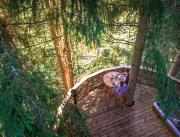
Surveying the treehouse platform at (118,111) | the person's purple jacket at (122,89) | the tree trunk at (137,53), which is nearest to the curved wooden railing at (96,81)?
the treehouse platform at (118,111)

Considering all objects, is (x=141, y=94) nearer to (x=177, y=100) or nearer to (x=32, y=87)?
(x=177, y=100)

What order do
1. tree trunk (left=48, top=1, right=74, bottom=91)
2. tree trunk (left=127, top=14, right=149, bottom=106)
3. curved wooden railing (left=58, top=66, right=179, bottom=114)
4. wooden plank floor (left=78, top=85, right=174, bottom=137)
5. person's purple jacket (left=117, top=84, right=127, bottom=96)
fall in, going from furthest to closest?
curved wooden railing (left=58, top=66, right=179, bottom=114)
tree trunk (left=48, top=1, right=74, bottom=91)
person's purple jacket (left=117, top=84, right=127, bottom=96)
wooden plank floor (left=78, top=85, right=174, bottom=137)
tree trunk (left=127, top=14, right=149, bottom=106)

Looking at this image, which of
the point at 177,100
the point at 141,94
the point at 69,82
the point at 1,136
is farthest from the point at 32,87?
the point at 69,82

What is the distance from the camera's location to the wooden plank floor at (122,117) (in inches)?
310

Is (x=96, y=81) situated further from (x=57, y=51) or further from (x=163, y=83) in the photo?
(x=163, y=83)

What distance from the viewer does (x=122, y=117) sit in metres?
8.38

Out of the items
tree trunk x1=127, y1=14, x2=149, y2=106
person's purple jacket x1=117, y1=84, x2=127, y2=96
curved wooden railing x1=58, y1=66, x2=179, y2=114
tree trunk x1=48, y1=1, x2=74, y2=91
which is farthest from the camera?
curved wooden railing x1=58, y1=66, x2=179, y2=114

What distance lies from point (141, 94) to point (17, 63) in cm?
590

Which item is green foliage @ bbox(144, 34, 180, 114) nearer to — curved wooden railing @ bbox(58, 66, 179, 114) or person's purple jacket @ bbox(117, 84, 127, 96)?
person's purple jacket @ bbox(117, 84, 127, 96)

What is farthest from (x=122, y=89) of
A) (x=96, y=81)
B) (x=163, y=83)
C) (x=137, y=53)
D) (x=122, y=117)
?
(x=163, y=83)

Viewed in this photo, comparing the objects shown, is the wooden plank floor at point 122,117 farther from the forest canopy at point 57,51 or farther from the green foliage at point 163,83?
the green foliage at point 163,83

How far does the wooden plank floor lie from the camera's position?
787 cm

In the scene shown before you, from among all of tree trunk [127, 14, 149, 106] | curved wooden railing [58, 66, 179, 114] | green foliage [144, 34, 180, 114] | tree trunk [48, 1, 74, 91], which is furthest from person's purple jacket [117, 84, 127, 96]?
tree trunk [48, 1, 74, 91]

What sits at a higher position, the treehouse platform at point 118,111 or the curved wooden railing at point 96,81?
the curved wooden railing at point 96,81
